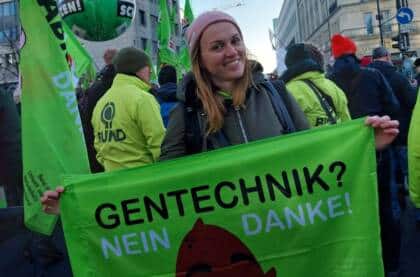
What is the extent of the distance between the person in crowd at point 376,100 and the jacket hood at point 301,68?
830mm

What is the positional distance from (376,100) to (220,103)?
317cm

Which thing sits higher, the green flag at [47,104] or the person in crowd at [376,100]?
the green flag at [47,104]

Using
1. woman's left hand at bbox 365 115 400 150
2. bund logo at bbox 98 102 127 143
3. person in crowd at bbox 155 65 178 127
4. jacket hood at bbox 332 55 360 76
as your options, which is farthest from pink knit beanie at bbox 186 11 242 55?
jacket hood at bbox 332 55 360 76

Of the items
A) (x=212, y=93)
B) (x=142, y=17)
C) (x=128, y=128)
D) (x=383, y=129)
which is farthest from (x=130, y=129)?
(x=142, y=17)

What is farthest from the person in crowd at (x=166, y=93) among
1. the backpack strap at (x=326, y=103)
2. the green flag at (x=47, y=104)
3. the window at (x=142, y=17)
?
the window at (x=142, y=17)

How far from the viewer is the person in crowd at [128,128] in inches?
158

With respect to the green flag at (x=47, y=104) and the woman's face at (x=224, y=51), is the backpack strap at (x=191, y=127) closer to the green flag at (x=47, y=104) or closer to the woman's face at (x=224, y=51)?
the woman's face at (x=224, y=51)

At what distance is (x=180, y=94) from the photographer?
2.53 meters

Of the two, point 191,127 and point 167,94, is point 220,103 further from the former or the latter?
point 167,94

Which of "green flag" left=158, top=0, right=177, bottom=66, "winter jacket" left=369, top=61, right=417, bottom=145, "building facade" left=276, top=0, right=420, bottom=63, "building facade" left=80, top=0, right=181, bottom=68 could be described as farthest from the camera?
"building facade" left=276, top=0, right=420, bottom=63

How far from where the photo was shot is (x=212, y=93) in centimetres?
249

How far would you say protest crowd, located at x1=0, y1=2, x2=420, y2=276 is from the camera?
8.08 feet

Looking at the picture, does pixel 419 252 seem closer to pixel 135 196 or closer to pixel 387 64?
pixel 387 64

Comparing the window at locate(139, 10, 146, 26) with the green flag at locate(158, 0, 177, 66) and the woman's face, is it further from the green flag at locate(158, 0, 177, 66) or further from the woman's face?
the woman's face
